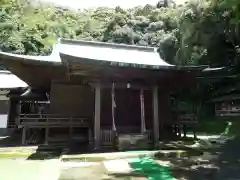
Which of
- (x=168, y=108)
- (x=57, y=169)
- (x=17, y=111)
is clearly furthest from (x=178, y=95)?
(x=57, y=169)

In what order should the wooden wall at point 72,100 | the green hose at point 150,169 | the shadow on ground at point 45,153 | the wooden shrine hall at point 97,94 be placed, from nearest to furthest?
1. the green hose at point 150,169
2. the shadow on ground at point 45,153
3. the wooden shrine hall at point 97,94
4. the wooden wall at point 72,100

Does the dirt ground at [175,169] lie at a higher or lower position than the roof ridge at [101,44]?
lower

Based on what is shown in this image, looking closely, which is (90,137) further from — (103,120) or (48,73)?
(48,73)

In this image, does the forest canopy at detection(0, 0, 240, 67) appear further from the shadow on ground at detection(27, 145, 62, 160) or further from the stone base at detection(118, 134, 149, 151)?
the shadow on ground at detection(27, 145, 62, 160)

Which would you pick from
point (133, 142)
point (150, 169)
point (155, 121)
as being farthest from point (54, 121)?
point (150, 169)

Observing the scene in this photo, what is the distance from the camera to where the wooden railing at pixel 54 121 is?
1338 cm

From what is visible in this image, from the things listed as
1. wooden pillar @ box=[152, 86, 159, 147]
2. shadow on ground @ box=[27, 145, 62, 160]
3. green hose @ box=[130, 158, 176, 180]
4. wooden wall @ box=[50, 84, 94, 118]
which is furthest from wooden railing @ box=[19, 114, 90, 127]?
green hose @ box=[130, 158, 176, 180]

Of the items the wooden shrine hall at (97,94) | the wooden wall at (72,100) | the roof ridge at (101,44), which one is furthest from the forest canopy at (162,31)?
the wooden wall at (72,100)

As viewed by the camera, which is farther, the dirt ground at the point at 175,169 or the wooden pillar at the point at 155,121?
the wooden pillar at the point at 155,121

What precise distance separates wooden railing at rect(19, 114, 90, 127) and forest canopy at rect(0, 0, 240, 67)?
22.1ft

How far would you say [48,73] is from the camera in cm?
1437

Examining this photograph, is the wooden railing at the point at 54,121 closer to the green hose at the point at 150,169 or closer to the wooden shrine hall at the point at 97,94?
the wooden shrine hall at the point at 97,94

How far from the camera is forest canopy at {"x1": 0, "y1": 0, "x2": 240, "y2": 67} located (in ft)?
72.4

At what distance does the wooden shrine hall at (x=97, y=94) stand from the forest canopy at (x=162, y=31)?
4.14 m
